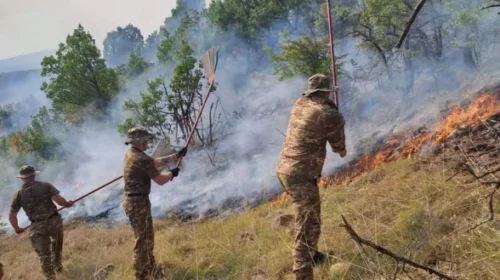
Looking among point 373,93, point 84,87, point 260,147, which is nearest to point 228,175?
point 260,147

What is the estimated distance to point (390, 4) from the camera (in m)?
11.8

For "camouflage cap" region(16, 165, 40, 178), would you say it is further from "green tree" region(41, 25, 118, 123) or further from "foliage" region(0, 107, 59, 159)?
"foliage" region(0, 107, 59, 159)

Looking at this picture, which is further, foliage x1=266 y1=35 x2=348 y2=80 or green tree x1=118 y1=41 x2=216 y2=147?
green tree x1=118 y1=41 x2=216 y2=147

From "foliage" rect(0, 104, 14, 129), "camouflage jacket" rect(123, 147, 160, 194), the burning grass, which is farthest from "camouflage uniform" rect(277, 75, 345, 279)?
"foliage" rect(0, 104, 14, 129)

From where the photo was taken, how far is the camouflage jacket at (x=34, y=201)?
5.98 metres

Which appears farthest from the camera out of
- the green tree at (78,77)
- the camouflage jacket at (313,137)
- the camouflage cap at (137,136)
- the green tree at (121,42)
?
the green tree at (121,42)

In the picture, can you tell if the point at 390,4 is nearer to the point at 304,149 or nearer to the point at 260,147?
the point at 260,147

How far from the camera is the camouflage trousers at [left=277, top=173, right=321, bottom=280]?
3.53 m

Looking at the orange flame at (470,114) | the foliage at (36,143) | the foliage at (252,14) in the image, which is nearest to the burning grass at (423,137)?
the orange flame at (470,114)

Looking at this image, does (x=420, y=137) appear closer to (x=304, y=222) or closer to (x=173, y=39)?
(x=304, y=222)

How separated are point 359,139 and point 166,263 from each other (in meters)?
7.36

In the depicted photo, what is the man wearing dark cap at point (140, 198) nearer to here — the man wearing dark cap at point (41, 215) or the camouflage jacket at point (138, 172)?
the camouflage jacket at point (138, 172)

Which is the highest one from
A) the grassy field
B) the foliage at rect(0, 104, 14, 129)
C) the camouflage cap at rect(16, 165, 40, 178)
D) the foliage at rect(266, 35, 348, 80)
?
the foliage at rect(0, 104, 14, 129)

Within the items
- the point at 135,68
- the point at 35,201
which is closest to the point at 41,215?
the point at 35,201
